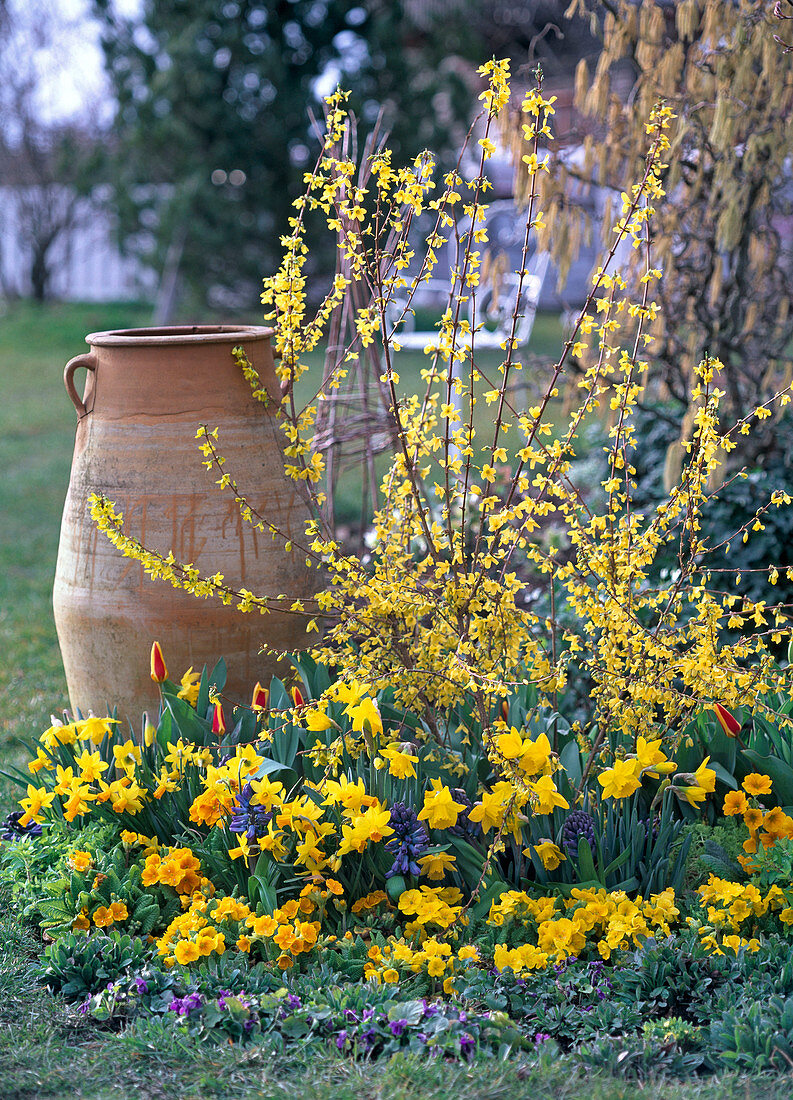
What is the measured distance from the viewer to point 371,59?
1034 centimetres

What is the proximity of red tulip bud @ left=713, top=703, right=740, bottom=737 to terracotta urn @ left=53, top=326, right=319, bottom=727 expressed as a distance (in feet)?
3.58

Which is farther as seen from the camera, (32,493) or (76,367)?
(32,493)

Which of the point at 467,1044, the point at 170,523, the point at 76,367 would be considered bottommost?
the point at 467,1044

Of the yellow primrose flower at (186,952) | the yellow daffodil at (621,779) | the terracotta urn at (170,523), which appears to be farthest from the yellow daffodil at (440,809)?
the terracotta urn at (170,523)

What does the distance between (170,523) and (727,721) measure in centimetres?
138

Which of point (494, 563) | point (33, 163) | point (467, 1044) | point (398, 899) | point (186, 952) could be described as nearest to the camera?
point (467, 1044)

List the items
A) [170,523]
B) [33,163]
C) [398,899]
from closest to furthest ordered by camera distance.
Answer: [398,899] → [170,523] → [33,163]

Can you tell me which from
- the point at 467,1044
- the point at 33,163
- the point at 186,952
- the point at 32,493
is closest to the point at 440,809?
the point at 467,1044

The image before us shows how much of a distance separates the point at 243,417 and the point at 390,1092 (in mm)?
1648

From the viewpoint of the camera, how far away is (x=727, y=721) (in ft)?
6.97

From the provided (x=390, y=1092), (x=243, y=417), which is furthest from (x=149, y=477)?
(x=390, y=1092)

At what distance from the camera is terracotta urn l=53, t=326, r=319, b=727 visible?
2580 millimetres

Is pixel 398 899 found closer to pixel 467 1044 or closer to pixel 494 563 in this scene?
pixel 467 1044

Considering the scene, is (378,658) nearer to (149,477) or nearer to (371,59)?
(149,477)
